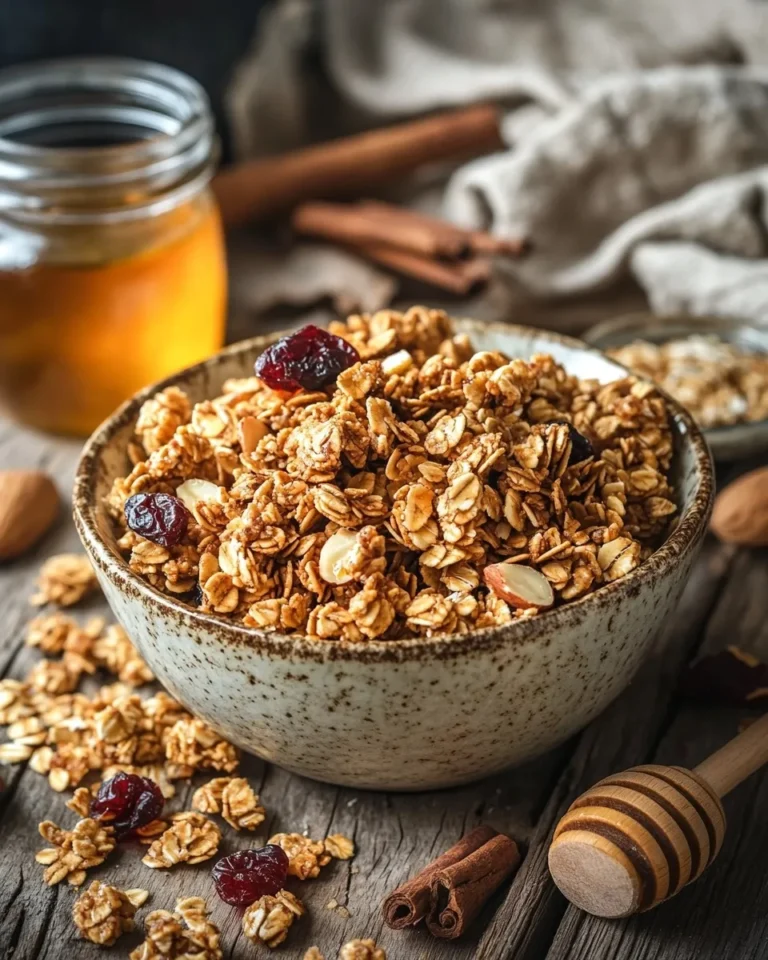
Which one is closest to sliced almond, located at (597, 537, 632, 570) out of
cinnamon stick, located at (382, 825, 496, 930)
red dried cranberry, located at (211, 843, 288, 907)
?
cinnamon stick, located at (382, 825, 496, 930)

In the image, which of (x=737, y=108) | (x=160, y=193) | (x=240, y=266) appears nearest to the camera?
(x=160, y=193)

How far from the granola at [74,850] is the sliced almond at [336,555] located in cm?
37

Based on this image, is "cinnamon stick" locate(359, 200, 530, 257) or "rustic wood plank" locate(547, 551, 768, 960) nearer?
"rustic wood plank" locate(547, 551, 768, 960)

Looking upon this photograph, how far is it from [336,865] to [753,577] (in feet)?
2.38

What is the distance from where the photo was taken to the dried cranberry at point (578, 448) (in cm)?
121

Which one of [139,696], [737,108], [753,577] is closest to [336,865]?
[139,696]

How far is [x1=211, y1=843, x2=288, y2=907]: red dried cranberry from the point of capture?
1158 millimetres

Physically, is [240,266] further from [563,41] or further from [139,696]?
[139,696]

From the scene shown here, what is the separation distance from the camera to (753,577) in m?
1.63

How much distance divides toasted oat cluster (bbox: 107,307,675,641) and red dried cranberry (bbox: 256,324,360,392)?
0.06 ft

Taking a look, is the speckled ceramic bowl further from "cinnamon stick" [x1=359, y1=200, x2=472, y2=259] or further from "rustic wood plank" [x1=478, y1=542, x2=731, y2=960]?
"cinnamon stick" [x1=359, y1=200, x2=472, y2=259]

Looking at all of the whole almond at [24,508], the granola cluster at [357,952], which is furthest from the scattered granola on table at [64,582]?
the granola cluster at [357,952]

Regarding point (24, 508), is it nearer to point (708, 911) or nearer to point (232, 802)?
point (232, 802)

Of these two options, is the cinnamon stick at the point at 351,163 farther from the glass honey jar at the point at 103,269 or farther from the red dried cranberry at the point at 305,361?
the red dried cranberry at the point at 305,361
